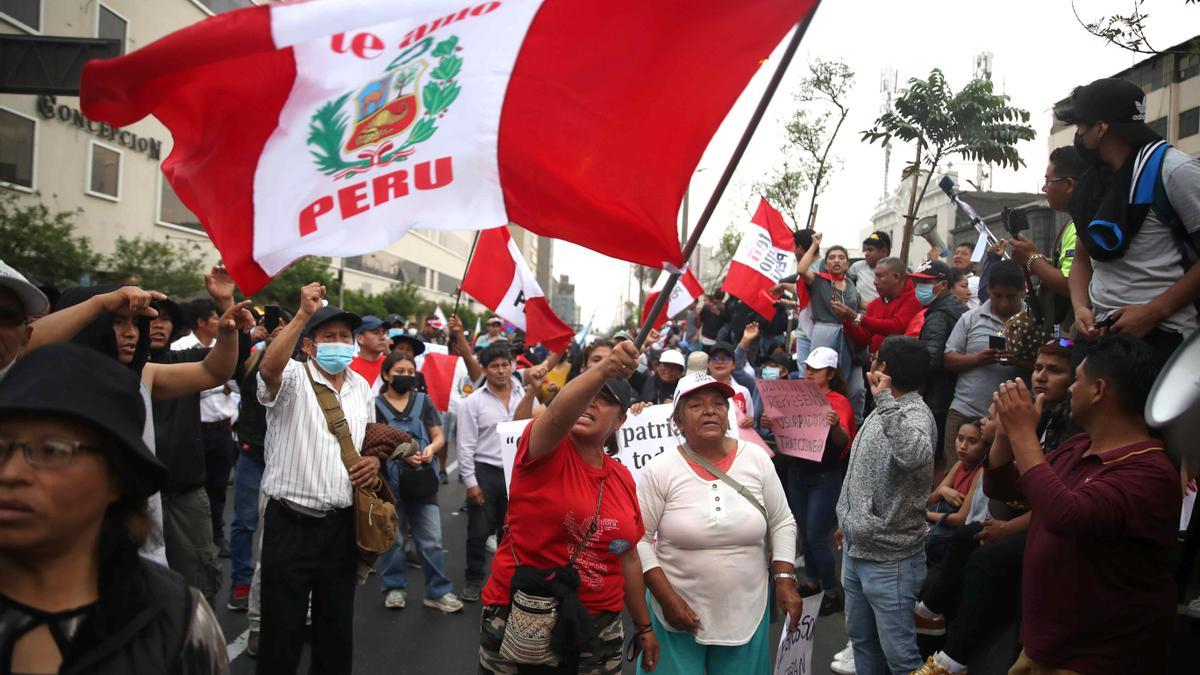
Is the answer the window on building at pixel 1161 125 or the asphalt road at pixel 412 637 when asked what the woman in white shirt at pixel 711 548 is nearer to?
the asphalt road at pixel 412 637

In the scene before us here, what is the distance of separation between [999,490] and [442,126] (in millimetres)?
2773

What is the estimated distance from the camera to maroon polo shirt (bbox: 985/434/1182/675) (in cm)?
302

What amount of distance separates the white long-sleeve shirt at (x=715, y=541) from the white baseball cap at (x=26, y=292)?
257 centimetres

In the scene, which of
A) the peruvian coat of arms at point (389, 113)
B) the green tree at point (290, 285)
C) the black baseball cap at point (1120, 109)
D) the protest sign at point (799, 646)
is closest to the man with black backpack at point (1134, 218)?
the black baseball cap at point (1120, 109)

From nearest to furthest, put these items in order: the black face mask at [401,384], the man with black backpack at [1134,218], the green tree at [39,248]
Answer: the man with black backpack at [1134,218]
the black face mask at [401,384]
the green tree at [39,248]

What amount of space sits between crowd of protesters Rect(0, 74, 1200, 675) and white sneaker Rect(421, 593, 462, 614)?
32.7 inches

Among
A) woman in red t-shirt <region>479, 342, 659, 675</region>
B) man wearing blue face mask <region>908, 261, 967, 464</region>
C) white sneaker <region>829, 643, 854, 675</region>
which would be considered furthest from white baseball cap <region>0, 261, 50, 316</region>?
man wearing blue face mask <region>908, 261, 967, 464</region>

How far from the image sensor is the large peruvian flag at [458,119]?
300 centimetres

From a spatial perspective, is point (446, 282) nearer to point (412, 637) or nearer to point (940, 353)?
point (412, 637)

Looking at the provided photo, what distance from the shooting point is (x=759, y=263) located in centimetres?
1022

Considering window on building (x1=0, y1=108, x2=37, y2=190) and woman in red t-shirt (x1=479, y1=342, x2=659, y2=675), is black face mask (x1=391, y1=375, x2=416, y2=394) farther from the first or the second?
window on building (x1=0, y1=108, x2=37, y2=190)

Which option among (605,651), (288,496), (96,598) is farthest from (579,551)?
(96,598)

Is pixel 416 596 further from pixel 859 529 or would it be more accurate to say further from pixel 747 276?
pixel 747 276

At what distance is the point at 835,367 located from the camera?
793cm
